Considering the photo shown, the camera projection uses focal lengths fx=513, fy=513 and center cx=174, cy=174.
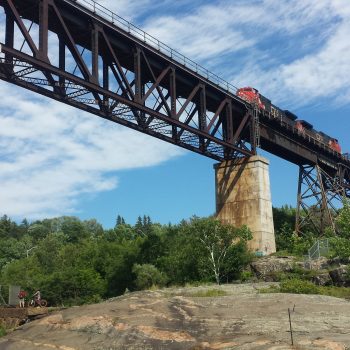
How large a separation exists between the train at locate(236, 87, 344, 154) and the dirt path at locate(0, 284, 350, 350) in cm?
3052

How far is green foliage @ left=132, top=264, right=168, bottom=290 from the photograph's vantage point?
45281mm

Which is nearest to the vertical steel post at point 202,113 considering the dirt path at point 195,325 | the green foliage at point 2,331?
the dirt path at point 195,325

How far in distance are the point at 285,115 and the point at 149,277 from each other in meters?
23.6

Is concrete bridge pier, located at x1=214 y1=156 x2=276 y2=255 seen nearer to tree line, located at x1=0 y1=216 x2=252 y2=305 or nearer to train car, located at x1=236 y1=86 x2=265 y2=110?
tree line, located at x1=0 y1=216 x2=252 y2=305

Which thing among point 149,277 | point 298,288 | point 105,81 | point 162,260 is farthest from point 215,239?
point 105,81

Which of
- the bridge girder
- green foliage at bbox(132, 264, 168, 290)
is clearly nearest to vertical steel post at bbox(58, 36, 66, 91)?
the bridge girder

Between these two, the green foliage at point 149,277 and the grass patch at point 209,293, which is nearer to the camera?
the grass patch at point 209,293

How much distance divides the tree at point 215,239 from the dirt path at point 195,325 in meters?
17.5

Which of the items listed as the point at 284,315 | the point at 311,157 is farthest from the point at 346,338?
the point at 311,157

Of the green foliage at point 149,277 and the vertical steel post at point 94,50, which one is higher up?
the vertical steel post at point 94,50

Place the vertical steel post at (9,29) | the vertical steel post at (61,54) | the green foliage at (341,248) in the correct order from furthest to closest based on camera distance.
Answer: the green foliage at (341,248) < the vertical steel post at (61,54) < the vertical steel post at (9,29)

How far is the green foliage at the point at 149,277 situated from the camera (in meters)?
45.3

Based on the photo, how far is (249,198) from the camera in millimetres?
45906

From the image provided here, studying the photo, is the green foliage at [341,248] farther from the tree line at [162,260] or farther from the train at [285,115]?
the train at [285,115]
